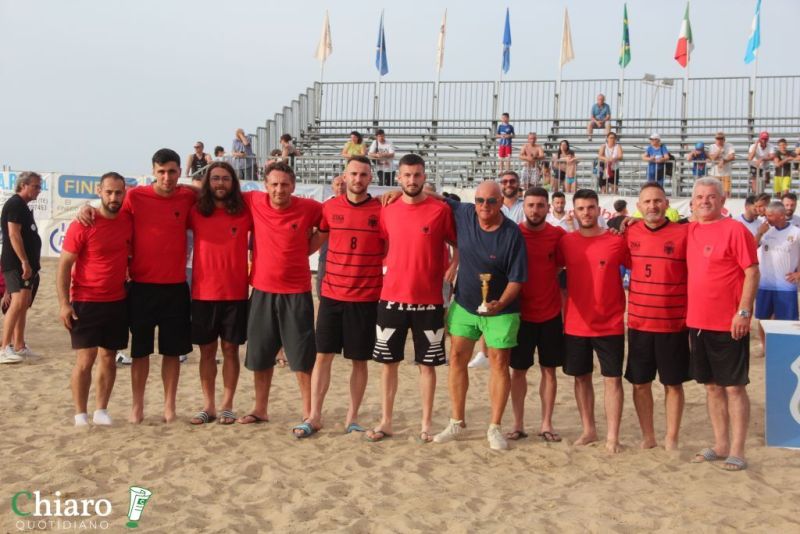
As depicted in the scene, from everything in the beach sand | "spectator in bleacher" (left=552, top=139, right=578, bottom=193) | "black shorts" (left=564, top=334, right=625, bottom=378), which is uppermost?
"spectator in bleacher" (left=552, top=139, right=578, bottom=193)

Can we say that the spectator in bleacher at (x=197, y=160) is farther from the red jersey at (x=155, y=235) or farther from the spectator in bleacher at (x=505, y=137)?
the red jersey at (x=155, y=235)

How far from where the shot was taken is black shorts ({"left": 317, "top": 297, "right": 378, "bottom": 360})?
5902 mm

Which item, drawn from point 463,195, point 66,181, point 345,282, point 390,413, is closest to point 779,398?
point 390,413

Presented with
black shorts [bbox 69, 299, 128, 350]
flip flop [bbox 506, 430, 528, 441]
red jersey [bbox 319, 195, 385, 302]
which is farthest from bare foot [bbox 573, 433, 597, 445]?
black shorts [bbox 69, 299, 128, 350]

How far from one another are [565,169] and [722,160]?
3.12 metres

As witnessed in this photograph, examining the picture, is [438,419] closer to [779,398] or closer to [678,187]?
[779,398]

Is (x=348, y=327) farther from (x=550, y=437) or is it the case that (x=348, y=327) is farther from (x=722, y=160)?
(x=722, y=160)

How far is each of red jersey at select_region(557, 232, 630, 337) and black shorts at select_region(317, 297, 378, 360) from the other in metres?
1.48

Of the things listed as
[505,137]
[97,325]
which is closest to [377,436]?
[97,325]

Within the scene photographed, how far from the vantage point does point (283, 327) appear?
5996 mm

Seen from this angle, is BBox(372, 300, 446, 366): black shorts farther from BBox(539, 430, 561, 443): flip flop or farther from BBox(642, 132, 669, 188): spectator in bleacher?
BBox(642, 132, 669, 188): spectator in bleacher

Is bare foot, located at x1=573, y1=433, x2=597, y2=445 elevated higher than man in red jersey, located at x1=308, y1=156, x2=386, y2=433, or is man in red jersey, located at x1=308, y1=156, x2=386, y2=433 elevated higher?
man in red jersey, located at x1=308, y1=156, x2=386, y2=433

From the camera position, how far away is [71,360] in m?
9.02

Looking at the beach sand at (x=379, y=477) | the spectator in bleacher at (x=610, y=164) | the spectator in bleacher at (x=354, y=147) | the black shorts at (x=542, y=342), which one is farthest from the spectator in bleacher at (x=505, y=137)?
the black shorts at (x=542, y=342)
